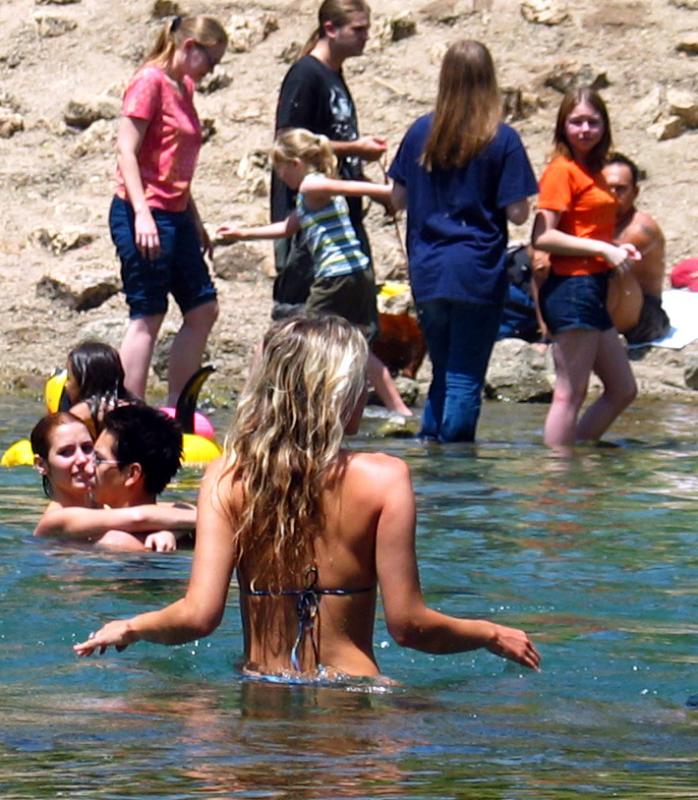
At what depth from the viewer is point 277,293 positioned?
11188 millimetres

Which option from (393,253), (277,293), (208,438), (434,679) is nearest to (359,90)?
(393,253)

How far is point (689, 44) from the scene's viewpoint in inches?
655

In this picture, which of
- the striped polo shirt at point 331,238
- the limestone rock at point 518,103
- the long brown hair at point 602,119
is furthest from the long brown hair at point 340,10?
the limestone rock at point 518,103

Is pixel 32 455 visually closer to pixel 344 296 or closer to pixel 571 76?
pixel 344 296

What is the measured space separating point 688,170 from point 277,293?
17.3 ft

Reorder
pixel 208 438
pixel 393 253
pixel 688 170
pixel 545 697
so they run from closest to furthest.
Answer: pixel 545 697
pixel 208 438
pixel 393 253
pixel 688 170

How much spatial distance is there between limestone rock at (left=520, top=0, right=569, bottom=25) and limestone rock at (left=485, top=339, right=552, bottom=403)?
17.3 feet

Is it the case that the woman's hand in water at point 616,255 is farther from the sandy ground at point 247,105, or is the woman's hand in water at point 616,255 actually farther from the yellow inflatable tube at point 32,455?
the sandy ground at point 247,105

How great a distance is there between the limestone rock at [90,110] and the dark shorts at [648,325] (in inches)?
207

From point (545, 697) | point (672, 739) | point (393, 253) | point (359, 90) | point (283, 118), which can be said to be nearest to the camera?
point (672, 739)

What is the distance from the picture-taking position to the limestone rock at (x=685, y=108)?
623 inches

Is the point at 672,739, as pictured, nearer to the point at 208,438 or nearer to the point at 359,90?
the point at 208,438

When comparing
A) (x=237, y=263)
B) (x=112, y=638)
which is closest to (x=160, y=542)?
(x=112, y=638)

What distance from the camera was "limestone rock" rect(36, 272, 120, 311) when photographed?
1391cm
